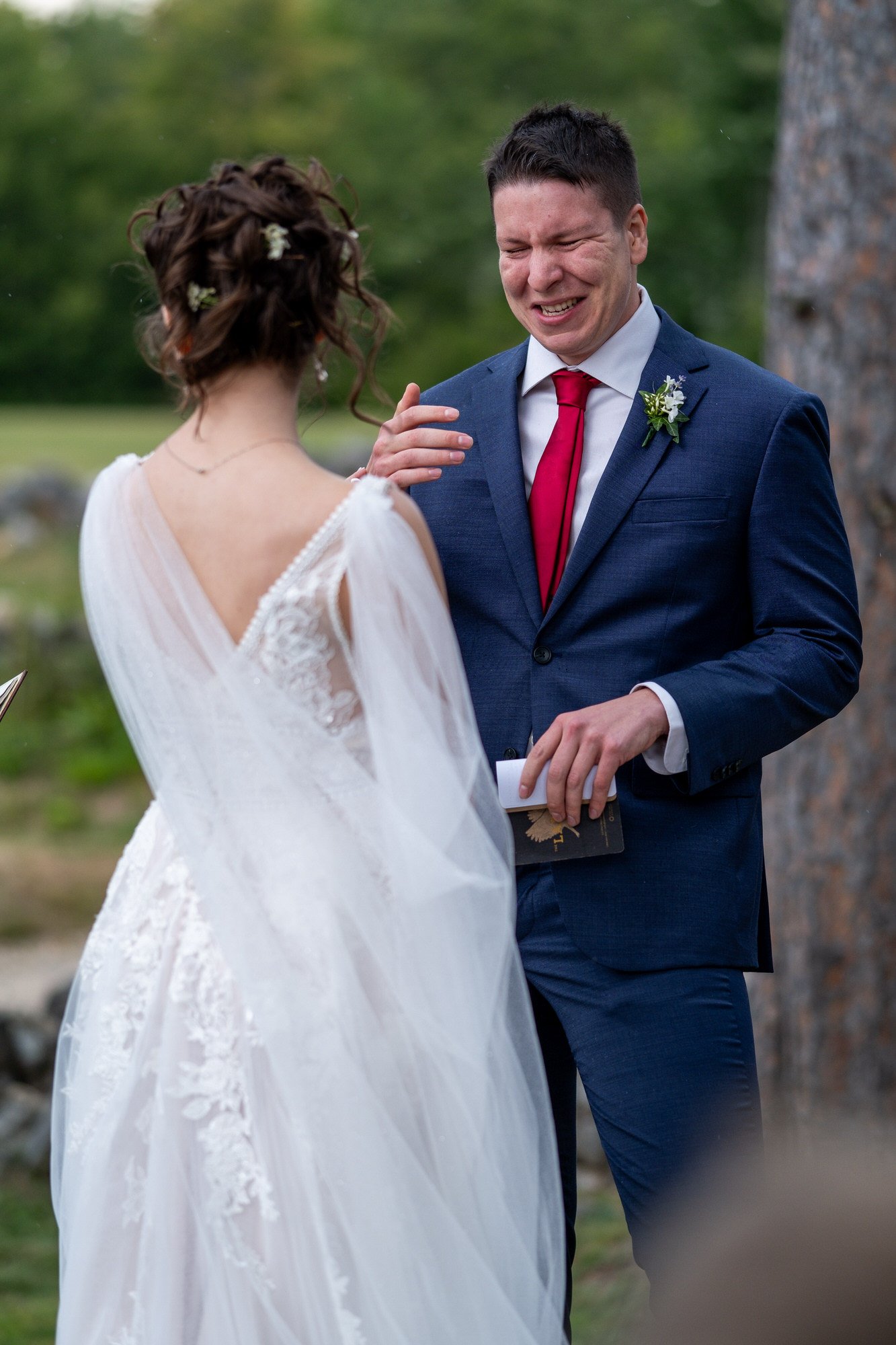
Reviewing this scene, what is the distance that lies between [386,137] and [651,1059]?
37.1 metres

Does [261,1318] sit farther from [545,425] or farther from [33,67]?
[33,67]

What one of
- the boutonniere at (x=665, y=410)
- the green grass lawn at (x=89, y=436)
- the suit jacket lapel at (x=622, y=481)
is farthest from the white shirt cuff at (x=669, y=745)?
the green grass lawn at (x=89, y=436)

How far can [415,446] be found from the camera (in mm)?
2758

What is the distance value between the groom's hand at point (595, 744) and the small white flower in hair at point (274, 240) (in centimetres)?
88

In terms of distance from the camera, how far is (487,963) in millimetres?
2500

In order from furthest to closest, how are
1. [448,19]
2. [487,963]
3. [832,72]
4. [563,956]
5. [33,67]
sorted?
[33,67] → [448,19] → [832,72] → [563,956] → [487,963]

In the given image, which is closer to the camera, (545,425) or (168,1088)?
(168,1088)

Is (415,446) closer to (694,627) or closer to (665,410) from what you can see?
(665,410)

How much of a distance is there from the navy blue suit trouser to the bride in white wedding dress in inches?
8.4

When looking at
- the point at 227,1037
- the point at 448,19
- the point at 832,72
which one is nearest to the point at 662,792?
the point at 227,1037

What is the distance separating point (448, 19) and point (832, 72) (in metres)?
38.5

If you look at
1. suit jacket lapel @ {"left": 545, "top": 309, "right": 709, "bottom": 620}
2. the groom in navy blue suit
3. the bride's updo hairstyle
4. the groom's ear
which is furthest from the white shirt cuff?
the groom's ear

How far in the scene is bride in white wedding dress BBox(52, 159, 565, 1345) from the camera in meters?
2.36

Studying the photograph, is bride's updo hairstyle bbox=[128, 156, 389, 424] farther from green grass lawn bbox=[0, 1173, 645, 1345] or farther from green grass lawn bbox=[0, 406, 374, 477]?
green grass lawn bbox=[0, 406, 374, 477]
